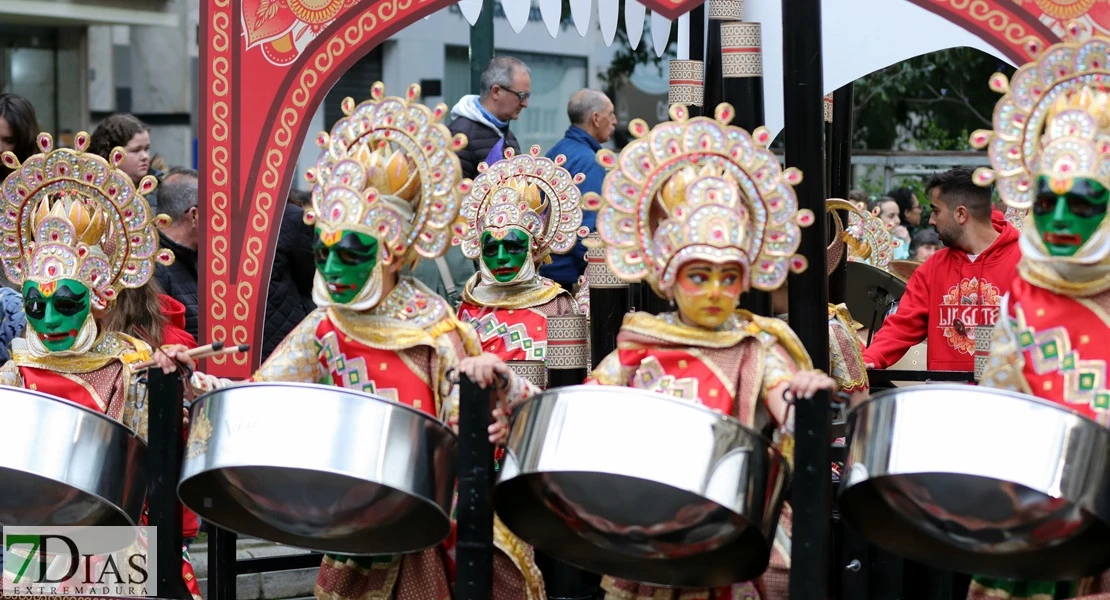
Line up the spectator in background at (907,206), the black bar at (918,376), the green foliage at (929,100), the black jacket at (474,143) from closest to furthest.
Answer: the black bar at (918,376) → the black jacket at (474,143) → the spectator in background at (907,206) → the green foliage at (929,100)

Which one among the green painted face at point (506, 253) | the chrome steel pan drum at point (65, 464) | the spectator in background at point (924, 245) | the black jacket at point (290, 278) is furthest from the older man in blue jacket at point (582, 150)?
the chrome steel pan drum at point (65, 464)

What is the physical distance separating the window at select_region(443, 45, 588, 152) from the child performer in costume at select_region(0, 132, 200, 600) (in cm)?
686

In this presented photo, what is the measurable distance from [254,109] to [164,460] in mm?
1431

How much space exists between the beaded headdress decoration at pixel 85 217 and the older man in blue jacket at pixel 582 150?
83.6 inches

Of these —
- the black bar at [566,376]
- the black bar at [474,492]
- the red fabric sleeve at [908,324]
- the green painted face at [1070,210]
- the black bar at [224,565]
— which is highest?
the green painted face at [1070,210]

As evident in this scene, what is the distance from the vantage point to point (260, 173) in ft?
14.0

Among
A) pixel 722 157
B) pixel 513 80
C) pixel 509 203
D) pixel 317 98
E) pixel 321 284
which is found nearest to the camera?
pixel 722 157

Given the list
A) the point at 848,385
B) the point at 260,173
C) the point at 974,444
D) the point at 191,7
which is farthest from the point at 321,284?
the point at 191,7

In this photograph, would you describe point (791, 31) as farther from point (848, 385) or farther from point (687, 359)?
point (848, 385)

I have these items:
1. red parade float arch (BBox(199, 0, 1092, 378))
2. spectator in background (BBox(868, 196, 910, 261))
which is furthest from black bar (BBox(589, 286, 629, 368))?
spectator in background (BBox(868, 196, 910, 261))

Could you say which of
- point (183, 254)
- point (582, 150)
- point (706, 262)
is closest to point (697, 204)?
point (706, 262)

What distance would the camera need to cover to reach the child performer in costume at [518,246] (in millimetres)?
4805

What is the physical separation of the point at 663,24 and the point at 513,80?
65 cm

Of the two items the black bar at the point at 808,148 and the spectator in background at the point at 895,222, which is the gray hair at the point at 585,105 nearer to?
the spectator in background at the point at 895,222
